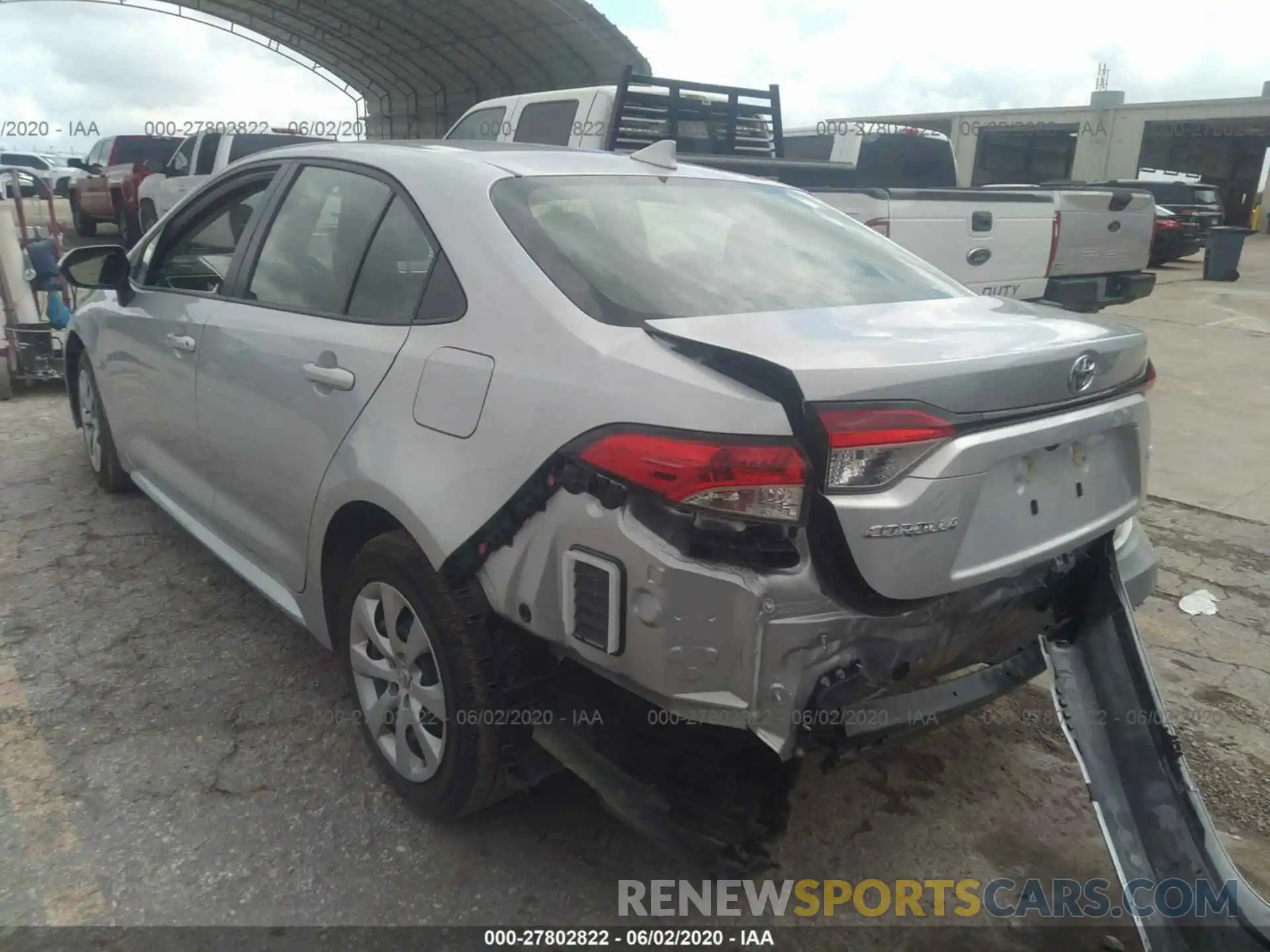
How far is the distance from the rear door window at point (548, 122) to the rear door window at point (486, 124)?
0.19 metres

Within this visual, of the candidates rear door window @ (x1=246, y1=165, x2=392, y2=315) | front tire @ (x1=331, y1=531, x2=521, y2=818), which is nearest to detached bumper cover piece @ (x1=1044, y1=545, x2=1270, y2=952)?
front tire @ (x1=331, y1=531, x2=521, y2=818)

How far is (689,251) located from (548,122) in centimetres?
677

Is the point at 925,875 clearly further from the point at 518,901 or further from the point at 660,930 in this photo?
the point at 518,901

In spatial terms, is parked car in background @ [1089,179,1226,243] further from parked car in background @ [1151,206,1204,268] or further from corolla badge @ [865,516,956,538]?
corolla badge @ [865,516,956,538]

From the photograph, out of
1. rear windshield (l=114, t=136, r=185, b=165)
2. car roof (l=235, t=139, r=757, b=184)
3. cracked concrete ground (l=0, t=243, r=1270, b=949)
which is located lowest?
cracked concrete ground (l=0, t=243, r=1270, b=949)

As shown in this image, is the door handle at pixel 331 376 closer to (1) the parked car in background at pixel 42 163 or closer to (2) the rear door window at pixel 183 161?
(2) the rear door window at pixel 183 161

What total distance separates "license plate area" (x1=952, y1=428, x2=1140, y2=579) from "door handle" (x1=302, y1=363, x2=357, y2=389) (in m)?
1.58

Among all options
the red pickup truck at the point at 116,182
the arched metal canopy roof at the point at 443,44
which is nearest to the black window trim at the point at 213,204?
the red pickup truck at the point at 116,182

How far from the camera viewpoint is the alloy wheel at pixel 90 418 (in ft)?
15.4

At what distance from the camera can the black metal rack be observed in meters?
7.87

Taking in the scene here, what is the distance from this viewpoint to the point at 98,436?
473 cm

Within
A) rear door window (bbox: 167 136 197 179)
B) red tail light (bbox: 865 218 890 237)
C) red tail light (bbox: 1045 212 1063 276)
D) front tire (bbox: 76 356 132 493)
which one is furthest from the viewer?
rear door window (bbox: 167 136 197 179)

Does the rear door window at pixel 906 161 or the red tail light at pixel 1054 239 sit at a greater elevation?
the rear door window at pixel 906 161

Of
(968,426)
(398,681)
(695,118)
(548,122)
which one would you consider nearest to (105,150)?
(548,122)
